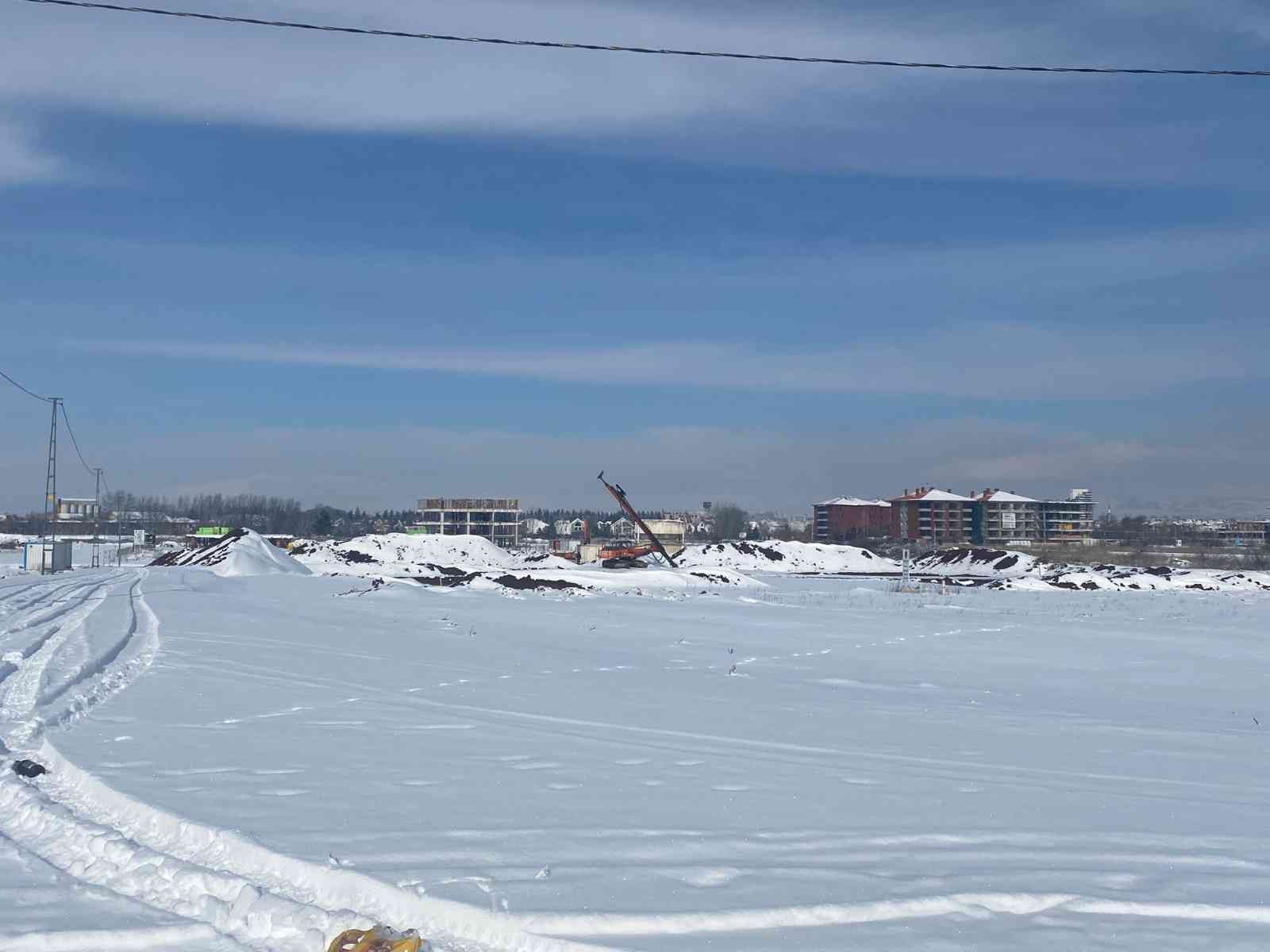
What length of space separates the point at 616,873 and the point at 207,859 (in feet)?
7.44

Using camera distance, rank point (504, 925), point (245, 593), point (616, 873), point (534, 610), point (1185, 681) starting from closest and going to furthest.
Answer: point (504, 925) → point (616, 873) → point (1185, 681) → point (534, 610) → point (245, 593)

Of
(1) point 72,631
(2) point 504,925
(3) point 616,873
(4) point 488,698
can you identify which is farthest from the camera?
(1) point 72,631

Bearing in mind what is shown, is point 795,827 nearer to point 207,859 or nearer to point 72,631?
point 207,859

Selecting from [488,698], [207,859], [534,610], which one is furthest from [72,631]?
[207,859]

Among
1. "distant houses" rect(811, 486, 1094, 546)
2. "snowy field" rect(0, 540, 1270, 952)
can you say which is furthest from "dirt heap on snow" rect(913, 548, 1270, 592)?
"distant houses" rect(811, 486, 1094, 546)

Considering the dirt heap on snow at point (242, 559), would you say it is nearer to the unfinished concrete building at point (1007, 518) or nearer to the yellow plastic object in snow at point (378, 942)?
the yellow plastic object in snow at point (378, 942)

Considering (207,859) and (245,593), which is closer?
(207,859)

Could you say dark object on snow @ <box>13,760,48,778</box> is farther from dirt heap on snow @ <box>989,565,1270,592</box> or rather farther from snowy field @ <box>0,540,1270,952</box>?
dirt heap on snow @ <box>989,565,1270,592</box>

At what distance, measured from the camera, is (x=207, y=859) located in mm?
6273

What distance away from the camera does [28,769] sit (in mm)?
8398

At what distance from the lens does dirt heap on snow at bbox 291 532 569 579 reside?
69.3 m

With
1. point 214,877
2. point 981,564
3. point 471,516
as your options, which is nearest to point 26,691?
point 214,877

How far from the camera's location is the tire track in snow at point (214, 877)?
5227 mm

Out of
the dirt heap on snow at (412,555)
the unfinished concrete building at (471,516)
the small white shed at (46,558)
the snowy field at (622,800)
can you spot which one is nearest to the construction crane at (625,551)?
the dirt heap on snow at (412,555)
